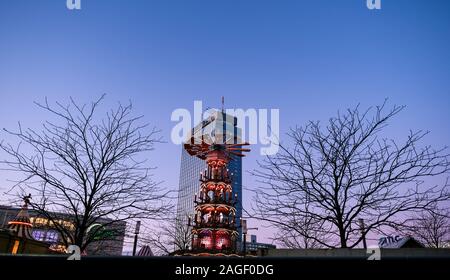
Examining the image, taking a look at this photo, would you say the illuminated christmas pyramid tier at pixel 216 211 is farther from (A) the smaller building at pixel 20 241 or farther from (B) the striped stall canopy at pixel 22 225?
(A) the smaller building at pixel 20 241

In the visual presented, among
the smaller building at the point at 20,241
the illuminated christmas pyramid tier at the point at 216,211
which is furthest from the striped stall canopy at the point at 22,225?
the illuminated christmas pyramid tier at the point at 216,211

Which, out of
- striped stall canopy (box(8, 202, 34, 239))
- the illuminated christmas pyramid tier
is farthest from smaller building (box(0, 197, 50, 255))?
the illuminated christmas pyramid tier

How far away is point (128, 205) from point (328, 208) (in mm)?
6887

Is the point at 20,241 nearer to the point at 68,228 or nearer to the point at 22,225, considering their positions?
the point at 22,225

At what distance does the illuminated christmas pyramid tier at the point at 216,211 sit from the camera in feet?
152

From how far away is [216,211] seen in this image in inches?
1955

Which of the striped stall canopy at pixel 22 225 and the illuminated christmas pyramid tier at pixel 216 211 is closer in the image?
the striped stall canopy at pixel 22 225

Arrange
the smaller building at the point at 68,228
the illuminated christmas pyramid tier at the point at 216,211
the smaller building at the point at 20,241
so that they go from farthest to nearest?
1. the illuminated christmas pyramid tier at the point at 216,211
2. the smaller building at the point at 20,241
3. the smaller building at the point at 68,228

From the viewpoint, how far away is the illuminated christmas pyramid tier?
46.3 meters

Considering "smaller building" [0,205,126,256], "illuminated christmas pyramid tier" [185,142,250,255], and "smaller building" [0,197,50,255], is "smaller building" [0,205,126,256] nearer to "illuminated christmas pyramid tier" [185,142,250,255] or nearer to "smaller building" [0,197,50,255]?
"smaller building" [0,197,50,255]

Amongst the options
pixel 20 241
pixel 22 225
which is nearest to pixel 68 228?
pixel 20 241
